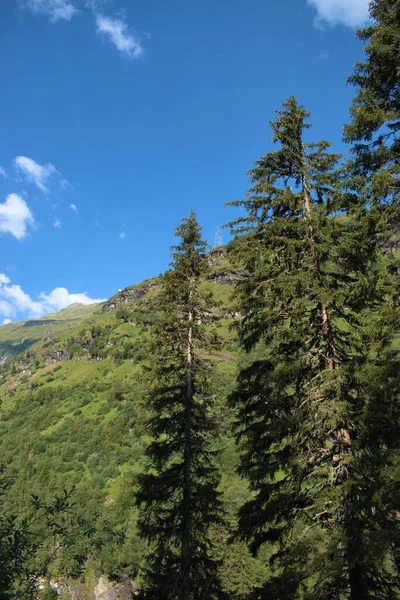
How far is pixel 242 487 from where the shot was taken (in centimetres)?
3906

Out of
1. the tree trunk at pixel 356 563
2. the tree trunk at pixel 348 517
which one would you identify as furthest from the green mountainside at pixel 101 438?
the tree trunk at pixel 356 563

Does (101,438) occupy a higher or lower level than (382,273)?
lower

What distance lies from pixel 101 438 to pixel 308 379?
6151 centimetres

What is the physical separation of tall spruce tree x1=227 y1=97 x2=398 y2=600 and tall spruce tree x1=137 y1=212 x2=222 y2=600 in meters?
2.80

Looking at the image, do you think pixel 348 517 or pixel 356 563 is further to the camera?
pixel 348 517

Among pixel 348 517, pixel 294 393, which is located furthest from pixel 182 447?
pixel 348 517

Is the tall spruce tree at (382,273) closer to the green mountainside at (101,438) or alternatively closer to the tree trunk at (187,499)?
the green mountainside at (101,438)

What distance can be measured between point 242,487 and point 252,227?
1473 inches

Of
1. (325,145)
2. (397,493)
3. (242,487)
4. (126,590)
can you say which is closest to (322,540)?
(397,493)

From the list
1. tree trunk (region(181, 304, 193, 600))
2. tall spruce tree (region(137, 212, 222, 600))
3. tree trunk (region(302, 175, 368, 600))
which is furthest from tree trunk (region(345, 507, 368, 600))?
Answer: tree trunk (region(181, 304, 193, 600))

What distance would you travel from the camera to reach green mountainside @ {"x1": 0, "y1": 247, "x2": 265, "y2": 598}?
12.7 meters

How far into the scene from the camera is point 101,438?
2438 inches

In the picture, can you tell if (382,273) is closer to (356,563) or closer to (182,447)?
(356,563)

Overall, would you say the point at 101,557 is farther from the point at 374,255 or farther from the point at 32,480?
the point at 374,255
